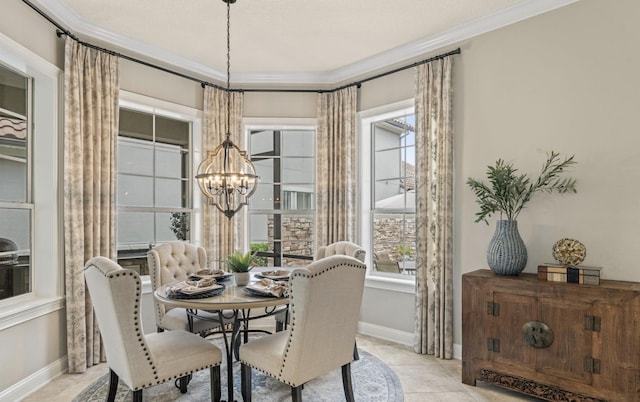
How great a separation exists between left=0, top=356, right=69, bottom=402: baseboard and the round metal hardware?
3.52 meters

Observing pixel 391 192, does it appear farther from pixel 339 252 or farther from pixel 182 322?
pixel 182 322

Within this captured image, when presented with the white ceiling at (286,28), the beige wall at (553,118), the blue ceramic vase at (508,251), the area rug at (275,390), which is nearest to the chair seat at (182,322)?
the area rug at (275,390)

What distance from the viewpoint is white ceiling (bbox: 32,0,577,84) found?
3.12 metres

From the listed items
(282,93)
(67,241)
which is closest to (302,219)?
(282,93)

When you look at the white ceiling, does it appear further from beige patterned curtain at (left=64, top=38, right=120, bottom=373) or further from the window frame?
the window frame

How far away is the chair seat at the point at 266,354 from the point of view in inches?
89.1

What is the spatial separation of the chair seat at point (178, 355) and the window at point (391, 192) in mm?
2339

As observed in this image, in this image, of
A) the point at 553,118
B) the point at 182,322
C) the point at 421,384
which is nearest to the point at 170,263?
the point at 182,322

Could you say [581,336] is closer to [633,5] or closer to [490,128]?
[490,128]

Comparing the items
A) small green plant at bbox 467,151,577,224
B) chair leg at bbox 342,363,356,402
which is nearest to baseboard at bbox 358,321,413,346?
small green plant at bbox 467,151,577,224

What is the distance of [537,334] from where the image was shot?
8.83 ft

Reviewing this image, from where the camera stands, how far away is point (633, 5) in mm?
2717

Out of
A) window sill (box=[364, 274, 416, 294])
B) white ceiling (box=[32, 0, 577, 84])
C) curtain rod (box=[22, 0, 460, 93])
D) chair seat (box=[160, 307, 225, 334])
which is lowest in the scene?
chair seat (box=[160, 307, 225, 334])

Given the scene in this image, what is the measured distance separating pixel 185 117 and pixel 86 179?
1.31 m
